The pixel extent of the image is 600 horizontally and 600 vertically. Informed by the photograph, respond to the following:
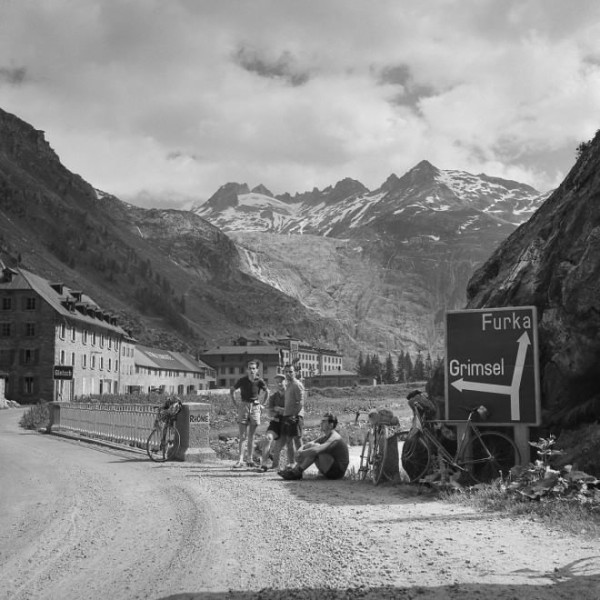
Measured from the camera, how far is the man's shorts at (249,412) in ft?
47.0

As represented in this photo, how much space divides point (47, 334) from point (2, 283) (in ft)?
25.0

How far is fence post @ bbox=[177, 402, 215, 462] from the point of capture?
15.4 metres

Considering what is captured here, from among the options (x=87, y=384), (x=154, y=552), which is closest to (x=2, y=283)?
(x=87, y=384)

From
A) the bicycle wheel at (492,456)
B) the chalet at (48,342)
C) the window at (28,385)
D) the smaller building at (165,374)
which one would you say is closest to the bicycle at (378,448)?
the bicycle wheel at (492,456)

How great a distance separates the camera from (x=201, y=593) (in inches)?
212

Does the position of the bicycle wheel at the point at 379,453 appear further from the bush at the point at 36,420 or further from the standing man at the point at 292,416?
the bush at the point at 36,420

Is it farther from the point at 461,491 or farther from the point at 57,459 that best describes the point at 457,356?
the point at 57,459

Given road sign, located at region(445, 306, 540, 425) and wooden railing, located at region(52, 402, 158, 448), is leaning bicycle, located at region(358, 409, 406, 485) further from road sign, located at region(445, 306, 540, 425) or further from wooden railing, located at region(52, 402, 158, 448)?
wooden railing, located at region(52, 402, 158, 448)

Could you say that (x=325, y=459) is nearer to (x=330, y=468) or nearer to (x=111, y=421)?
(x=330, y=468)

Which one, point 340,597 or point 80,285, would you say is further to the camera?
point 80,285

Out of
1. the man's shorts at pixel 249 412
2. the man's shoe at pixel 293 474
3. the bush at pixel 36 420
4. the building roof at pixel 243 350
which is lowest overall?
Result: the bush at pixel 36 420

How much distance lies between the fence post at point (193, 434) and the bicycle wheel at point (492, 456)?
7.09 meters

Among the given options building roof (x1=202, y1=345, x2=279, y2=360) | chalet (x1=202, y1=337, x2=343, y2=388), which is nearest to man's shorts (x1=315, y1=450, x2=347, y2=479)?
chalet (x1=202, y1=337, x2=343, y2=388)

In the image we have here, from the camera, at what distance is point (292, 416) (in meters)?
13.6
